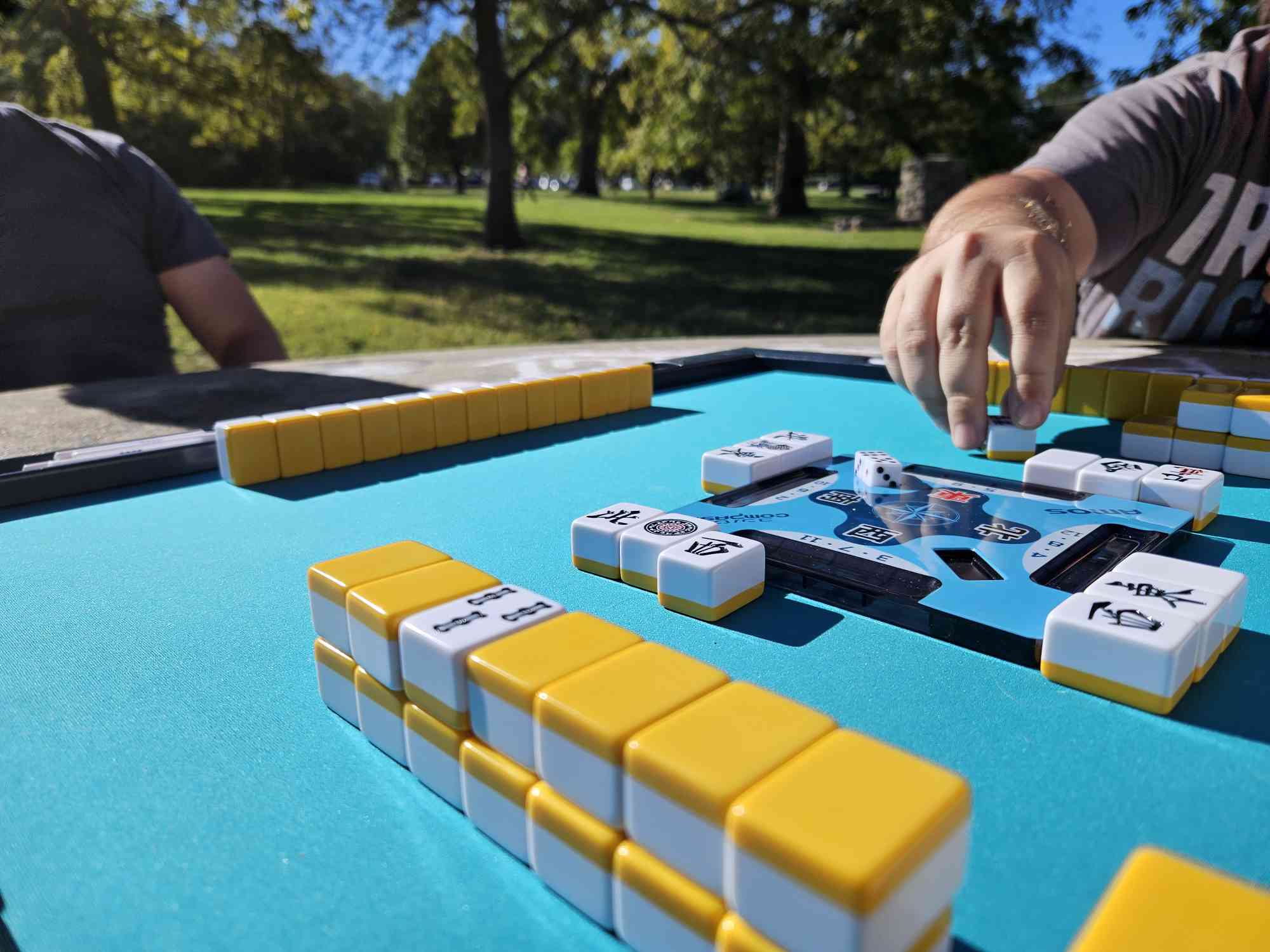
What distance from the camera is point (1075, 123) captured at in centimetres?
323

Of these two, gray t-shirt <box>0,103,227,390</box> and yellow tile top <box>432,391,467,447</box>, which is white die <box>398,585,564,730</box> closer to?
yellow tile top <box>432,391,467,447</box>

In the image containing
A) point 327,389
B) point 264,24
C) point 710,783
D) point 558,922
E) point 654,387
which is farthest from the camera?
point 264,24

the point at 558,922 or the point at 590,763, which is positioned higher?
the point at 590,763

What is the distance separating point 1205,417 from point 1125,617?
1.28 m

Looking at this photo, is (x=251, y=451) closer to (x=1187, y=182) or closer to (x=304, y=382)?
(x=304, y=382)

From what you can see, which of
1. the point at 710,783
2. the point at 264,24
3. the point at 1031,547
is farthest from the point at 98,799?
the point at 264,24

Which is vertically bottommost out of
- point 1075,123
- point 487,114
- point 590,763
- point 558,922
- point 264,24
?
point 558,922

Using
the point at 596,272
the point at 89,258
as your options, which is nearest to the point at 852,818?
the point at 89,258

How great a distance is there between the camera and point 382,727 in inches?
41.0

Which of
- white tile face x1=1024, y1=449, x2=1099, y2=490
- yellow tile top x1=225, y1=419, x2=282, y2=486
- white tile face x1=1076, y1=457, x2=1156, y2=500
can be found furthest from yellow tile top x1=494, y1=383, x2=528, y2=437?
white tile face x1=1076, y1=457, x2=1156, y2=500

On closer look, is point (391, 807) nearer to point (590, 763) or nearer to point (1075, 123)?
point (590, 763)

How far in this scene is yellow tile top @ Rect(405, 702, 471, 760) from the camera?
3.05ft

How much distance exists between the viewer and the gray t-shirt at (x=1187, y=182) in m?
2.92

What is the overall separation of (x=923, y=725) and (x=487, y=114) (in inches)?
463
